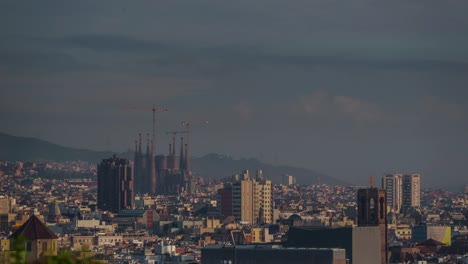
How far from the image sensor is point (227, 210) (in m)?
156

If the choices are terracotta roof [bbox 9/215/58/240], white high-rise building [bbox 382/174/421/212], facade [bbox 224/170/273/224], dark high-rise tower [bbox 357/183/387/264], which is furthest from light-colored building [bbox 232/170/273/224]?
terracotta roof [bbox 9/215/58/240]

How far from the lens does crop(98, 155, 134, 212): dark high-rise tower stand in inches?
6501

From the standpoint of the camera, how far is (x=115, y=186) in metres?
170

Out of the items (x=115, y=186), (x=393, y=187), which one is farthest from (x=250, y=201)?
(x=393, y=187)

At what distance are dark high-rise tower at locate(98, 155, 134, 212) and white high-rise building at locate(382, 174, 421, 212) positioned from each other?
27.7 meters

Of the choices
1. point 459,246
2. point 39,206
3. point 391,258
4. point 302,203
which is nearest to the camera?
point 391,258

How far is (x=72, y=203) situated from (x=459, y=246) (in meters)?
61.5

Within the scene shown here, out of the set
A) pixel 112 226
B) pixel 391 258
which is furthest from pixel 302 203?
pixel 391 258

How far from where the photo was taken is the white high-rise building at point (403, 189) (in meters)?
184

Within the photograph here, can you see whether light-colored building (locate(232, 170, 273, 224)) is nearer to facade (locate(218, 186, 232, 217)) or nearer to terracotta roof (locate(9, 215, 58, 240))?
facade (locate(218, 186, 232, 217))

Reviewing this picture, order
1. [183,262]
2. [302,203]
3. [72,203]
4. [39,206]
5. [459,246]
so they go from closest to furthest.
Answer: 1. [183,262]
2. [459,246]
3. [39,206]
4. [72,203]
5. [302,203]

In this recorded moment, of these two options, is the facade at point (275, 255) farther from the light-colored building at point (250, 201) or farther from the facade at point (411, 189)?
the facade at point (411, 189)

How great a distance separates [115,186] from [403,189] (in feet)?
115

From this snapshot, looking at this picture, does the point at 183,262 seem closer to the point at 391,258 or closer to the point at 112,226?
the point at 391,258
